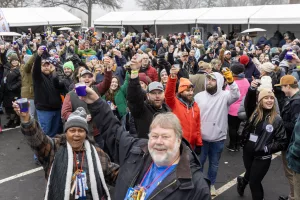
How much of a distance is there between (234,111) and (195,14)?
1500 centimetres

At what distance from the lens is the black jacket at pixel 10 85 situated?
6919 mm

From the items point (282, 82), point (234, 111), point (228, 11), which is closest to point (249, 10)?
point (228, 11)

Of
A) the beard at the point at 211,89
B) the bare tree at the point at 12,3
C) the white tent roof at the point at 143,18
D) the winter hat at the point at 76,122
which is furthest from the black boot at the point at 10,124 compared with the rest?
the bare tree at the point at 12,3

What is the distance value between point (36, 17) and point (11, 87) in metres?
17.3

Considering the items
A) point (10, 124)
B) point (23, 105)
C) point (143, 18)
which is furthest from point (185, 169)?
point (143, 18)

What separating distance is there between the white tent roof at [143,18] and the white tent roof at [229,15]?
380cm

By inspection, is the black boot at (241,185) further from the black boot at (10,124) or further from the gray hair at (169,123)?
the black boot at (10,124)

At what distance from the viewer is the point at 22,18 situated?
874 inches

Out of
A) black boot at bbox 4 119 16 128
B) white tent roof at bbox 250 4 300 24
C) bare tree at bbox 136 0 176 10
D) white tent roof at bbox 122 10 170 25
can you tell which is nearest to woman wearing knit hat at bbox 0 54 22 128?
black boot at bbox 4 119 16 128

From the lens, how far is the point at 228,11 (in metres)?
18.5

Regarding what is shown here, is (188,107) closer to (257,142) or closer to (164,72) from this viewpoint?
(257,142)

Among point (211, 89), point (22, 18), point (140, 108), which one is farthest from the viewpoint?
point (22, 18)

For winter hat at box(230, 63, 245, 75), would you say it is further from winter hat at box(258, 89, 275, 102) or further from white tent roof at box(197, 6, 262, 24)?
white tent roof at box(197, 6, 262, 24)

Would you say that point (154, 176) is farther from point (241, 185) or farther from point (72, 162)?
point (241, 185)
